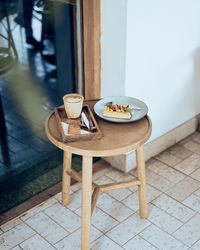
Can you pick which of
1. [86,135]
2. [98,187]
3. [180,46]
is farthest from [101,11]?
[98,187]

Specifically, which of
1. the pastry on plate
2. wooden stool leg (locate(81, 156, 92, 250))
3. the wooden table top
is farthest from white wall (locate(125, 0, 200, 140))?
wooden stool leg (locate(81, 156, 92, 250))

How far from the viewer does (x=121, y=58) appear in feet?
8.46

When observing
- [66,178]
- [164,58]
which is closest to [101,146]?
[66,178]

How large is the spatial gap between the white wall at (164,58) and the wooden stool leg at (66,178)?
2.24 ft

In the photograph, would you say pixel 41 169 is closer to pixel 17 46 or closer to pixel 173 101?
pixel 17 46

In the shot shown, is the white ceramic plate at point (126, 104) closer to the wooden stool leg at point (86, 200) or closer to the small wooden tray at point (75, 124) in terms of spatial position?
the small wooden tray at point (75, 124)

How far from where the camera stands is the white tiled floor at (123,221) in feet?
7.55

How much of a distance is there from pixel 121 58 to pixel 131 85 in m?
0.23

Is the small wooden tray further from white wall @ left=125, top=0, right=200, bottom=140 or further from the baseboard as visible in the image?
the baseboard

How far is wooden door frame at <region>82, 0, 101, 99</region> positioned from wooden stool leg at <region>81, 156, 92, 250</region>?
96 centimetres

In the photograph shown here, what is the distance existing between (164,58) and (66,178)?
4.11ft

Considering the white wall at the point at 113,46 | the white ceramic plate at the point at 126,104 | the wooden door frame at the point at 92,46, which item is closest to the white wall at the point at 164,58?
the white wall at the point at 113,46

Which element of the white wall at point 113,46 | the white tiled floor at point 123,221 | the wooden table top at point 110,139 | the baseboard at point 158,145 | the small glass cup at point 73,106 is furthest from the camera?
the baseboard at point 158,145

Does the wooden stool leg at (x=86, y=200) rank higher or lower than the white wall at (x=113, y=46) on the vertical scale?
lower
